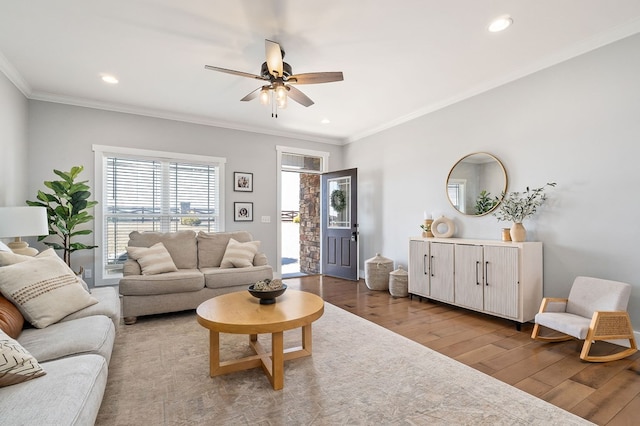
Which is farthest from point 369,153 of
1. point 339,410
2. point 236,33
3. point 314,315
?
point 339,410

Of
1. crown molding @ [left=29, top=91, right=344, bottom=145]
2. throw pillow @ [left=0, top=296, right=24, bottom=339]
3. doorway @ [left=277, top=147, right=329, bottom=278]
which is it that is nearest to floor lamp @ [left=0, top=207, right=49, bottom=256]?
throw pillow @ [left=0, top=296, right=24, bottom=339]

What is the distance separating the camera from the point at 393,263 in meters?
5.01

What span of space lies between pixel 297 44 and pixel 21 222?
304cm

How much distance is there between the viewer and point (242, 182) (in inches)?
211

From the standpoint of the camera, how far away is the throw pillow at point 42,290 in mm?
1848

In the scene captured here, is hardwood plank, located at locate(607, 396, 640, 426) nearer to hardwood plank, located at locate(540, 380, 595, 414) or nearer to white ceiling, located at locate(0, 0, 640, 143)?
hardwood plank, located at locate(540, 380, 595, 414)

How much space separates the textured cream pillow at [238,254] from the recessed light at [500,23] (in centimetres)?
359

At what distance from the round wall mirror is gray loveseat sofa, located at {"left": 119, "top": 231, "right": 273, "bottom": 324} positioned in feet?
9.10

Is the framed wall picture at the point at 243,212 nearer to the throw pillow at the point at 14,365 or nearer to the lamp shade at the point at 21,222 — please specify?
the lamp shade at the point at 21,222

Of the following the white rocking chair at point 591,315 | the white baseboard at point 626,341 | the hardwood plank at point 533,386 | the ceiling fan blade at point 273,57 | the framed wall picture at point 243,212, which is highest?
the ceiling fan blade at point 273,57

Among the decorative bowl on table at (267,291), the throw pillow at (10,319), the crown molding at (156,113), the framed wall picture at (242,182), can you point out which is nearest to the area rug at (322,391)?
the decorative bowl on table at (267,291)

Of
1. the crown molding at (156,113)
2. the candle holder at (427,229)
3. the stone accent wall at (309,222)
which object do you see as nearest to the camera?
the crown molding at (156,113)

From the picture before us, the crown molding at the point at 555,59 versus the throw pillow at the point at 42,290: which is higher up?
the crown molding at the point at 555,59

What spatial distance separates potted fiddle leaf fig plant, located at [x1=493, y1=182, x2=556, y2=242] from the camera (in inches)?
127
